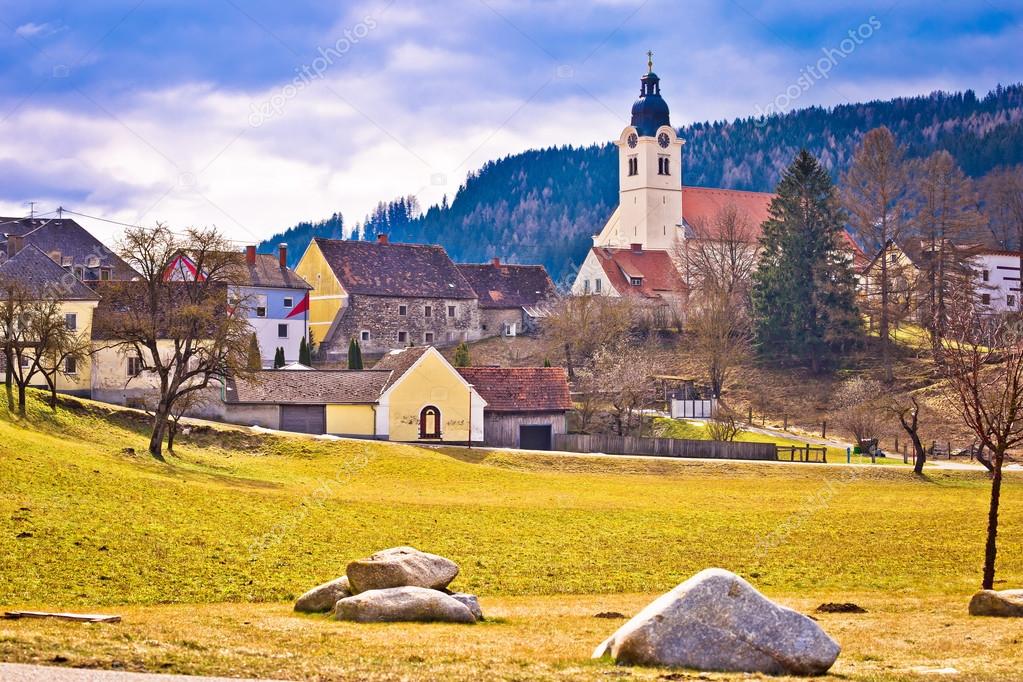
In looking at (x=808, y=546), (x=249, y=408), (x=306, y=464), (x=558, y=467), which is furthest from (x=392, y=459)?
(x=808, y=546)

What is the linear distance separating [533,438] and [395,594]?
4610 centimetres

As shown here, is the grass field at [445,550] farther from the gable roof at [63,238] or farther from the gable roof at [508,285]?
the gable roof at [508,285]

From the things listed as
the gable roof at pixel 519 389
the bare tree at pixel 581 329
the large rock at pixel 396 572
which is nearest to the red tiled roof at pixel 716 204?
the bare tree at pixel 581 329

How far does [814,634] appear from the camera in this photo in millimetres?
14727

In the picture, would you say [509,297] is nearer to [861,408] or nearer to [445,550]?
[861,408]

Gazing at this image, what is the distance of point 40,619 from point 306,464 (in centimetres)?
3248

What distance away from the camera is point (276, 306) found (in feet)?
275

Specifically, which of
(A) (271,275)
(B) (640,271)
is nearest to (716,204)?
(B) (640,271)

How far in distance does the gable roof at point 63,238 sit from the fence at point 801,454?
152 ft

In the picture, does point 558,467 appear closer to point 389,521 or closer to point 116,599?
point 389,521

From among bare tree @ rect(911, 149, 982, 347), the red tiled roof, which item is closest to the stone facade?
the red tiled roof

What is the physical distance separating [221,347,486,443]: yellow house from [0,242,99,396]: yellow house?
25.6 feet

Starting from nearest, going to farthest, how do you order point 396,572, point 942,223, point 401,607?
1. point 401,607
2. point 396,572
3. point 942,223

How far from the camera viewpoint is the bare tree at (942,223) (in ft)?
253
